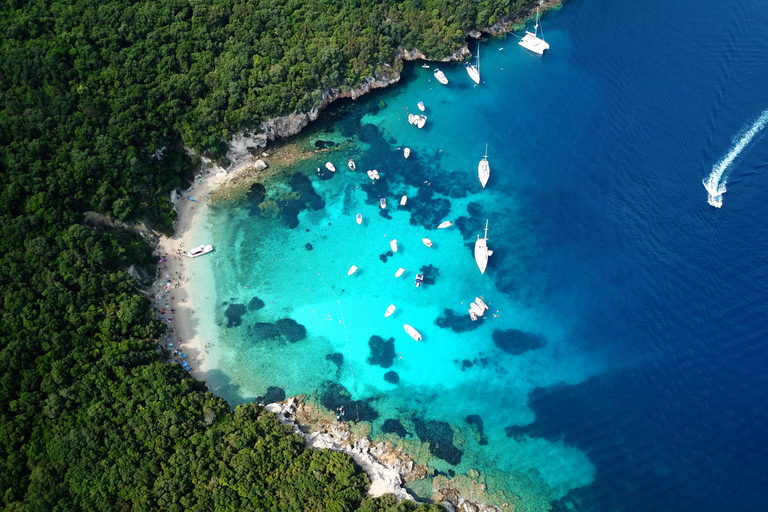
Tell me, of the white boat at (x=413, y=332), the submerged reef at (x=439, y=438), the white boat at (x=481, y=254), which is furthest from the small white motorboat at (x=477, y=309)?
the submerged reef at (x=439, y=438)

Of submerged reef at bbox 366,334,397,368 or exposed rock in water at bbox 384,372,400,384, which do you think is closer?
exposed rock in water at bbox 384,372,400,384

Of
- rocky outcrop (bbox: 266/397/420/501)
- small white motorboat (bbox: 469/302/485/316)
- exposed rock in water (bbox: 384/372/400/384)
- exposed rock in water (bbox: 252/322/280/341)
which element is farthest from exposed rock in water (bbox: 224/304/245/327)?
small white motorboat (bbox: 469/302/485/316)

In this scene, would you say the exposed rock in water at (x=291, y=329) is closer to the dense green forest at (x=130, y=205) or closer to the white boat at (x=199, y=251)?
the dense green forest at (x=130, y=205)

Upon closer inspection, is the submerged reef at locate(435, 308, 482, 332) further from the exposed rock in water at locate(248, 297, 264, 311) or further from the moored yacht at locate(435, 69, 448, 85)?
the moored yacht at locate(435, 69, 448, 85)

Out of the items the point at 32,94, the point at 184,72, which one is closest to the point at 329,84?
the point at 184,72

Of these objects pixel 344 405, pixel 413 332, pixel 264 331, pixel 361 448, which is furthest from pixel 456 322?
pixel 264 331

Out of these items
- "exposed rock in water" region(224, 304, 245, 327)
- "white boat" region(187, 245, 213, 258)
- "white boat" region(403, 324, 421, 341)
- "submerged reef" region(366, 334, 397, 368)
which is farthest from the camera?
"white boat" region(187, 245, 213, 258)
